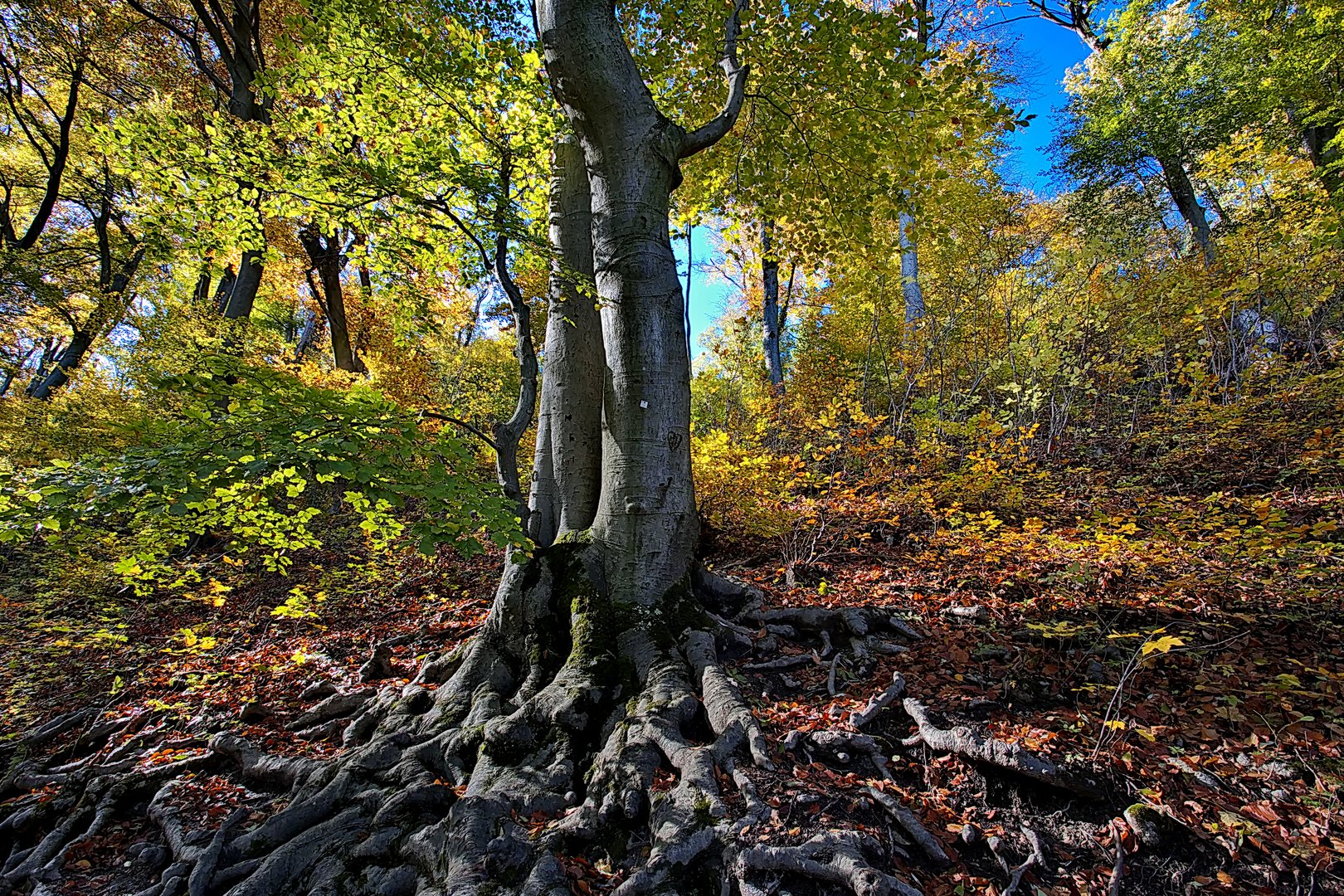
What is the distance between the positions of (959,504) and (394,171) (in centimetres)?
615

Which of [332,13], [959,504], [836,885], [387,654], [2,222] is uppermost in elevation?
[2,222]

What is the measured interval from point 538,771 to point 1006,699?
9.04 feet

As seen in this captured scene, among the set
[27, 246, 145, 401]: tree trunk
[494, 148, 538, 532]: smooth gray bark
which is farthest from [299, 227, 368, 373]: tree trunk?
[494, 148, 538, 532]: smooth gray bark

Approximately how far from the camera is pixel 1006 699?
2949 millimetres

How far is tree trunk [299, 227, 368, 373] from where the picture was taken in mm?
10609

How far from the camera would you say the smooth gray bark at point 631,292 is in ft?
10.9

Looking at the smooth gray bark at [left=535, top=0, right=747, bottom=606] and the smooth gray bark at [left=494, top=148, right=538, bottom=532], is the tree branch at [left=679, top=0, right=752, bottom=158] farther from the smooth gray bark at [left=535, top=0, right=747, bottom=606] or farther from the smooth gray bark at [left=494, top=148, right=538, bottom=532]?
the smooth gray bark at [left=494, top=148, right=538, bottom=532]

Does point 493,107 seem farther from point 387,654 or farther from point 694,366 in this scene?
point 694,366

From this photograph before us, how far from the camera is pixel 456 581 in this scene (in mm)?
7184

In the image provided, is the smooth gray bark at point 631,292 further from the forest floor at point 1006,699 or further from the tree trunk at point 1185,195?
the tree trunk at point 1185,195

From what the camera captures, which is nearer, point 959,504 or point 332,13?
point 332,13

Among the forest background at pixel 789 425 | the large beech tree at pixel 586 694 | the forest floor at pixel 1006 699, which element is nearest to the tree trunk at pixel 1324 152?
the forest background at pixel 789 425

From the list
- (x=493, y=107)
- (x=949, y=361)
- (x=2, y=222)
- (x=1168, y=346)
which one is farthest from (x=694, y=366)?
(x=2, y=222)

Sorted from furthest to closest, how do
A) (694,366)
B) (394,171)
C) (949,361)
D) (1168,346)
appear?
(694,366) < (949,361) < (1168,346) < (394,171)
